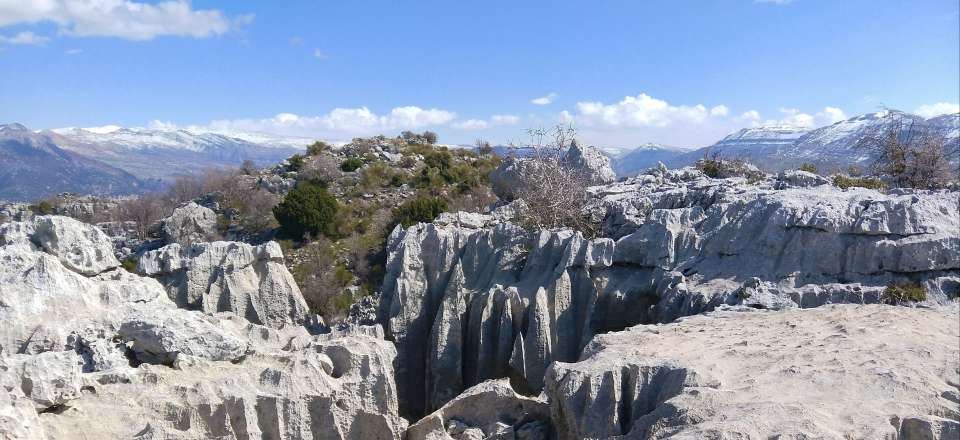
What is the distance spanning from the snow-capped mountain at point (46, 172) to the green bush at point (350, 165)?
361ft

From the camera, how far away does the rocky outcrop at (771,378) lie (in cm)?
692

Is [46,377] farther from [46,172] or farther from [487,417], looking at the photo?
[46,172]

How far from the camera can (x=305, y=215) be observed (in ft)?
95.2

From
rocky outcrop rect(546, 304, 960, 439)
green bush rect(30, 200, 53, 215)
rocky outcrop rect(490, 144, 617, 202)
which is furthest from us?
green bush rect(30, 200, 53, 215)

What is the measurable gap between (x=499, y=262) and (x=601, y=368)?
7.31 metres

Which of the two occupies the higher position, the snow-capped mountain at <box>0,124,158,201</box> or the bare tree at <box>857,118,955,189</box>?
the bare tree at <box>857,118,955,189</box>

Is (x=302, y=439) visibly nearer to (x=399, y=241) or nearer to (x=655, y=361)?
(x=655, y=361)

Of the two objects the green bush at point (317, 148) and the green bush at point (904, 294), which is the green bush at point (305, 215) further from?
the green bush at point (904, 294)

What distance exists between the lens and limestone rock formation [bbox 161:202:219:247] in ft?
96.1

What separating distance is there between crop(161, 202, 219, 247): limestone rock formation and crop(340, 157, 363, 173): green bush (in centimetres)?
879

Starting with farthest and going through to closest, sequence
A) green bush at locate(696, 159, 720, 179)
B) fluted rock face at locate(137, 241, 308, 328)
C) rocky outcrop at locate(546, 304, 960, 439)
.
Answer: green bush at locate(696, 159, 720, 179)
fluted rock face at locate(137, 241, 308, 328)
rocky outcrop at locate(546, 304, 960, 439)

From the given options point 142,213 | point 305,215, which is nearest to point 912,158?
point 305,215

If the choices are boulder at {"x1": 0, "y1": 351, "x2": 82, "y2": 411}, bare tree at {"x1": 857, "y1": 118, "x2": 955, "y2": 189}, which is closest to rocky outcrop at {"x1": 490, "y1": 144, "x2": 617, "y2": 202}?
bare tree at {"x1": 857, "y1": 118, "x2": 955, "y2": 189}

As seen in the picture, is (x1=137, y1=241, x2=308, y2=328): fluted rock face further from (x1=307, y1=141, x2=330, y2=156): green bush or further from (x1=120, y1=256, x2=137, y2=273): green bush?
(x1=307, y1=141, x2=330, y2=156): green bush
